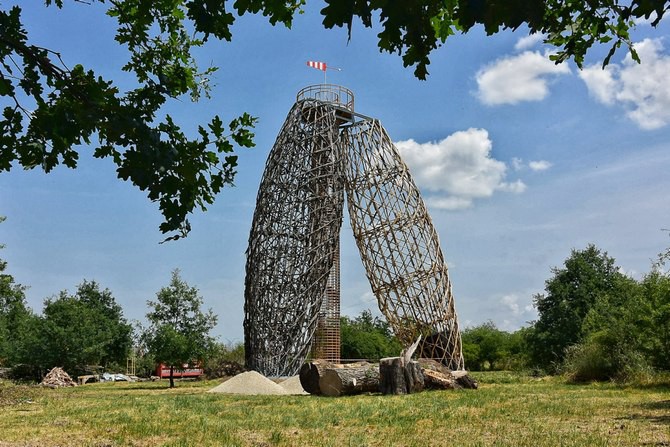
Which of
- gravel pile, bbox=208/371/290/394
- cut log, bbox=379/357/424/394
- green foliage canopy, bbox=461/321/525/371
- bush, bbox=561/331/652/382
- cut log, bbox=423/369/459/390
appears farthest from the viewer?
green foliage canopy, bbox=461/321/525/371

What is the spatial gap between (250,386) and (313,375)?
2.38 metres

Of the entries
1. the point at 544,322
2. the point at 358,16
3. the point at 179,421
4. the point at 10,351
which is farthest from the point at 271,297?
the point at 10,351

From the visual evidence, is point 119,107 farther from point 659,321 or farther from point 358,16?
point 659,321

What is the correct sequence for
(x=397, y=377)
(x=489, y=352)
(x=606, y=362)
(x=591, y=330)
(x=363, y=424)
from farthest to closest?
1. (x=489, y=352)
2. (x=591, y=330)
3. (x=606, y=362)
4. (x=397, y=377)
5. (x=363, y=424)

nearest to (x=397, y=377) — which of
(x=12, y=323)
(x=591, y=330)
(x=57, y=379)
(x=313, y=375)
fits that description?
(x=313, y=375)

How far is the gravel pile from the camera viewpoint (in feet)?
57.3

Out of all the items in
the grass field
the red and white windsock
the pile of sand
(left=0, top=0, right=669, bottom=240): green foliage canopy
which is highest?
the red and white windsock

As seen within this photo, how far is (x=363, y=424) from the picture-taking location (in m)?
8.73

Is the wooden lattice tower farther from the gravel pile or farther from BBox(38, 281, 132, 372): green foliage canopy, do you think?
BBox(38, 281, 132, 372): green foliage canopy

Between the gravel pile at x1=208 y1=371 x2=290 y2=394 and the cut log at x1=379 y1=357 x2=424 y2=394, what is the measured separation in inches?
146

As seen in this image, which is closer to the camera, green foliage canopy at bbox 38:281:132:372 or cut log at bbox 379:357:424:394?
cut log at bbox 379:357:424:394

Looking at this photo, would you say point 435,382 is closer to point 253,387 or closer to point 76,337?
point 253,387

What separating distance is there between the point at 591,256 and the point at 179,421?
95.0ft

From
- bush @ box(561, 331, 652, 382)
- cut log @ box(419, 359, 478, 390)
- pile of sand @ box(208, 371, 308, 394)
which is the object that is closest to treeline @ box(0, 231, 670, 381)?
bush @ box(561, 331, 652, 382)
